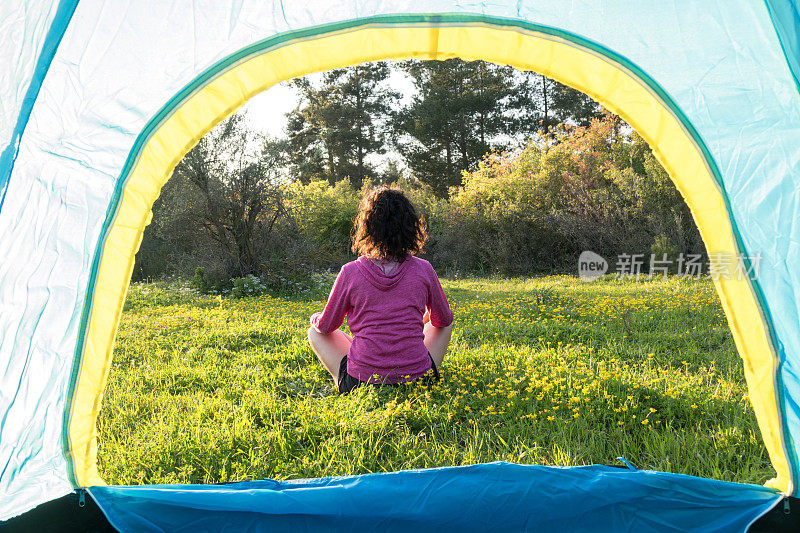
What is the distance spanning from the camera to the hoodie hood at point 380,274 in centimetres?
265

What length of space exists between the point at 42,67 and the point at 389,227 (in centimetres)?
153

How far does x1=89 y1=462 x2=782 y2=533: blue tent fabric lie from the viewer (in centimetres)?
170

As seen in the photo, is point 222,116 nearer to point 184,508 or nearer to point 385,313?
point 385,313

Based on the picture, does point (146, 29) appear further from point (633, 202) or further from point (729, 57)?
point (633, 202)

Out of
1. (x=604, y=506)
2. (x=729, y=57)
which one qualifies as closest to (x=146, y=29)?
(x=729, y=57)

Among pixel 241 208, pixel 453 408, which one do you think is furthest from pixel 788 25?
pixel 241 208

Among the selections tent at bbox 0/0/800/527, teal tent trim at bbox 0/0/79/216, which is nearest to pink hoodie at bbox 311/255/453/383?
tent at bbox 0/0/800/527

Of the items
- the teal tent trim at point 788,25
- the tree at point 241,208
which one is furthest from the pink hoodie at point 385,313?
the tree at point 241,208

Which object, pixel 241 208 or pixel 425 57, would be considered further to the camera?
pixel 241 208

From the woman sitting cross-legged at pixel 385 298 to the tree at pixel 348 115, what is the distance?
67.5 ft

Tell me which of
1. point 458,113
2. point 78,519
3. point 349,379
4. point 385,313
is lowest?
point 78,519

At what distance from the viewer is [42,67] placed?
5.21 feet

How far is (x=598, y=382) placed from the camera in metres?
2.83

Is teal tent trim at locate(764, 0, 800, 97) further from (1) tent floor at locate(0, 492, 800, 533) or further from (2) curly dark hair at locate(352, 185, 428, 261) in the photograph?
(2) curly dark hair at locate(352, 185, 428, 261)
